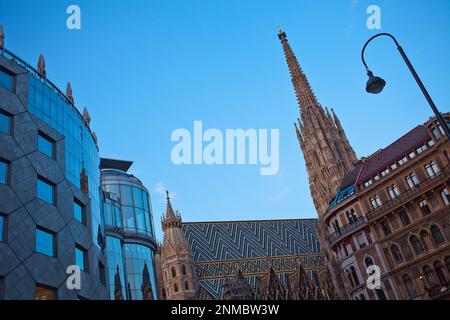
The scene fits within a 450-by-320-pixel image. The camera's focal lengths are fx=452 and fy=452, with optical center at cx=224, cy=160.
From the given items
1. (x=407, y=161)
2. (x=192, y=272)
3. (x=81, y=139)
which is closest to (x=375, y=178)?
(x=407, y=161)

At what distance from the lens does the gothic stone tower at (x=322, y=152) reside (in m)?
81.5

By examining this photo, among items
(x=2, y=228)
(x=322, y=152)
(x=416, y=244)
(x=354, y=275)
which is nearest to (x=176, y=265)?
(x=322, y=152)

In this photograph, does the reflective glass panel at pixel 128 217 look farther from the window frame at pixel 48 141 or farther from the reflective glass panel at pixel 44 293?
the reflective glass panel at pixel 44 293

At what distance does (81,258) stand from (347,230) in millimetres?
A: 22777

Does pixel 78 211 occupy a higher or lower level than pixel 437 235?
higher

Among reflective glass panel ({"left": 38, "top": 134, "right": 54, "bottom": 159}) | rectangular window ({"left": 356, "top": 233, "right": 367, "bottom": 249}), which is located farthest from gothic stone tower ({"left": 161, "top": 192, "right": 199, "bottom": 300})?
reflective glass panel ({"left": 38, "top": 134, "right": 54, "bottom": 159})

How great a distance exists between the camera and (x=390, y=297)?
3675cm

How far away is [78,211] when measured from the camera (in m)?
34.5

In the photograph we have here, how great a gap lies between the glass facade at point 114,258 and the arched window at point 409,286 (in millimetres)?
25072

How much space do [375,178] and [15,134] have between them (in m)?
29.6

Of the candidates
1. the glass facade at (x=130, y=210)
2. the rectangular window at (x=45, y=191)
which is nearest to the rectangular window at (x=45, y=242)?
the rectangular window at (x=45, y=191)

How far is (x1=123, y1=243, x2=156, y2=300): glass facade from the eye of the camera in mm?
48281

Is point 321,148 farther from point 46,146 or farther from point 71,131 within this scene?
point 46,146
